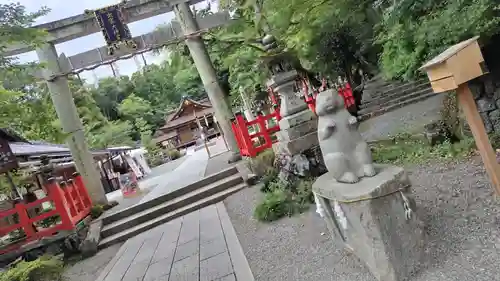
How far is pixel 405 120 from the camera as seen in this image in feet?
26.8

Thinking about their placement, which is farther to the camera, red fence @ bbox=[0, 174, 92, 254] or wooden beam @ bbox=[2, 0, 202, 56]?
wooden beam @ bbox=[2, 0, 202, 56]

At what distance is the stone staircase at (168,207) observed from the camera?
8.03 m

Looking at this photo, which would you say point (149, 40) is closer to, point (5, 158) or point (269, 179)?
point (5, 158)

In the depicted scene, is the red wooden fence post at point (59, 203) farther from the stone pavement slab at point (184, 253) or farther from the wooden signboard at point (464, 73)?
the wooden signboard at point (464, 73)

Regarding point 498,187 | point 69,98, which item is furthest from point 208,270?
point 69,98

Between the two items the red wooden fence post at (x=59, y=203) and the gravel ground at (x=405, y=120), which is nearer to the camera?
the gravel ground at (x=405, y=120)

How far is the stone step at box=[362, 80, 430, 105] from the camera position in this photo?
1138 centimetres

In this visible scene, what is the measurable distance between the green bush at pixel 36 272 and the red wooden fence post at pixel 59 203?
6.29 ft

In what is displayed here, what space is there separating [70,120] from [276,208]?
21.8ft

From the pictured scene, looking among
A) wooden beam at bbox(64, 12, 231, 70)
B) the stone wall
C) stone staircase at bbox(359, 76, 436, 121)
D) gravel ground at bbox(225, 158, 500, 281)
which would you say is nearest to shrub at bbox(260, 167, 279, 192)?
gravel ground at bbox(225, 158, 500, 281)

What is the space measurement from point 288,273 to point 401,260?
1.21 metres

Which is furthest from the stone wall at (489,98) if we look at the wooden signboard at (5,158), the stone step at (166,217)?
the wooden signboard at (5,158)

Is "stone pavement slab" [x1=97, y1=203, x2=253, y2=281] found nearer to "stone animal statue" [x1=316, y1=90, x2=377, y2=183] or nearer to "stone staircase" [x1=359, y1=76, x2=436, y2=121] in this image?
"stone animal statue" [x1=316, y1=90, x2=377, y2=183]

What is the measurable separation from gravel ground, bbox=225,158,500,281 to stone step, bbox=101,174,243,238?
3109 mm
